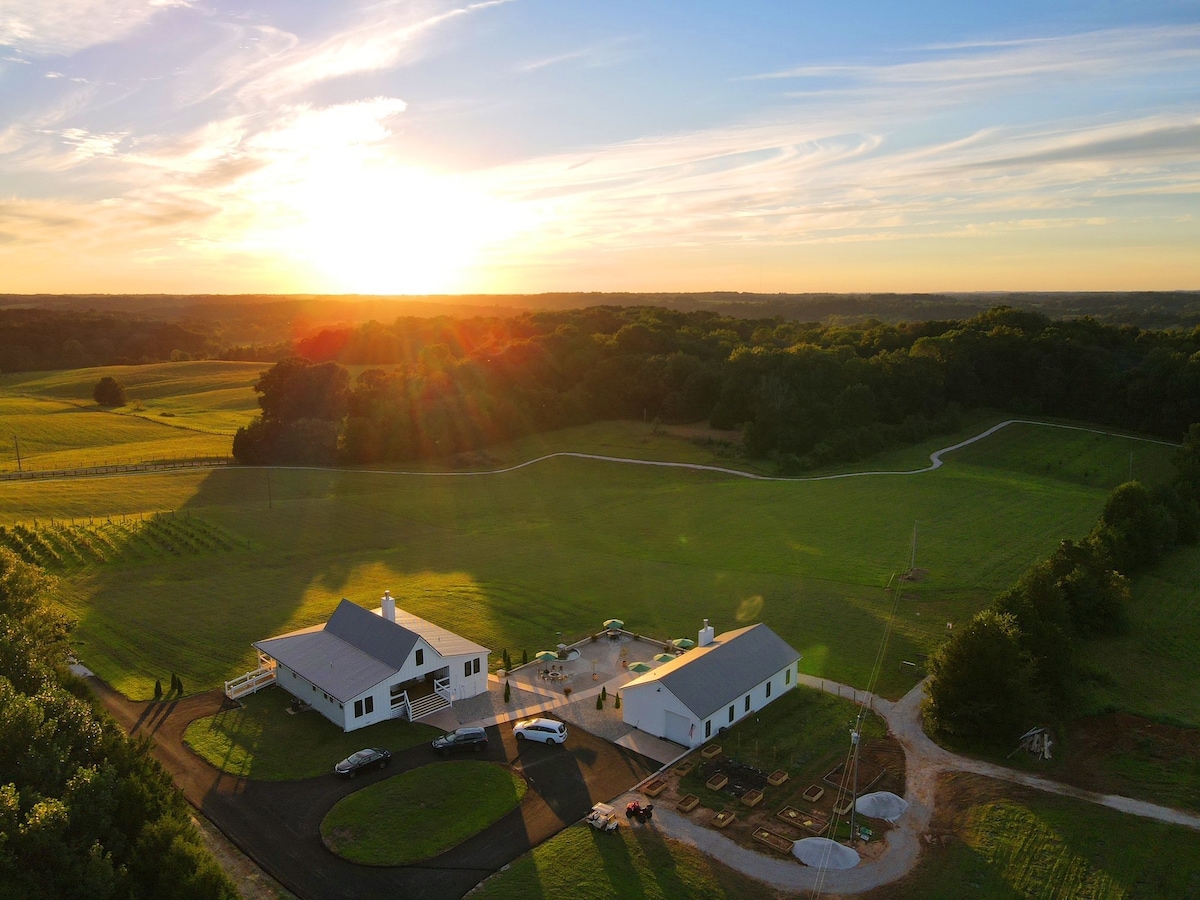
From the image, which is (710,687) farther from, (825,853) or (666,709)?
(825,853)

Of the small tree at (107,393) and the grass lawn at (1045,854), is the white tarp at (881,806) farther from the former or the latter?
the small tree at (107,393)

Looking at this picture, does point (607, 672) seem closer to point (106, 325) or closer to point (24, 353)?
point (24, 353)

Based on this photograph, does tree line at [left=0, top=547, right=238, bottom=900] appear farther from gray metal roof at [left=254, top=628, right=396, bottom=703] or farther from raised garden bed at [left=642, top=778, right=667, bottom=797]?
raised garden bed at [left=642, top=778, right=667, bottom=797]

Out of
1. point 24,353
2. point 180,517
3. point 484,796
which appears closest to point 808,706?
point 484,796

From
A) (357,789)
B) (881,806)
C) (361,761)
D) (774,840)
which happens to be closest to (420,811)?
(357,789)

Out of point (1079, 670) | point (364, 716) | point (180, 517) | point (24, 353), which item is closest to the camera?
point (364, 716)

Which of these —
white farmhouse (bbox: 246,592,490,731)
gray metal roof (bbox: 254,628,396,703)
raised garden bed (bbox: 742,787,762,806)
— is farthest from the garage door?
gray metal roof (bbox: 254,628,396,703)

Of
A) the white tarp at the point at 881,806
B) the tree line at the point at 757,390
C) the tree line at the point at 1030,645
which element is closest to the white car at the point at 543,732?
the white tarp at the point at 881,806
